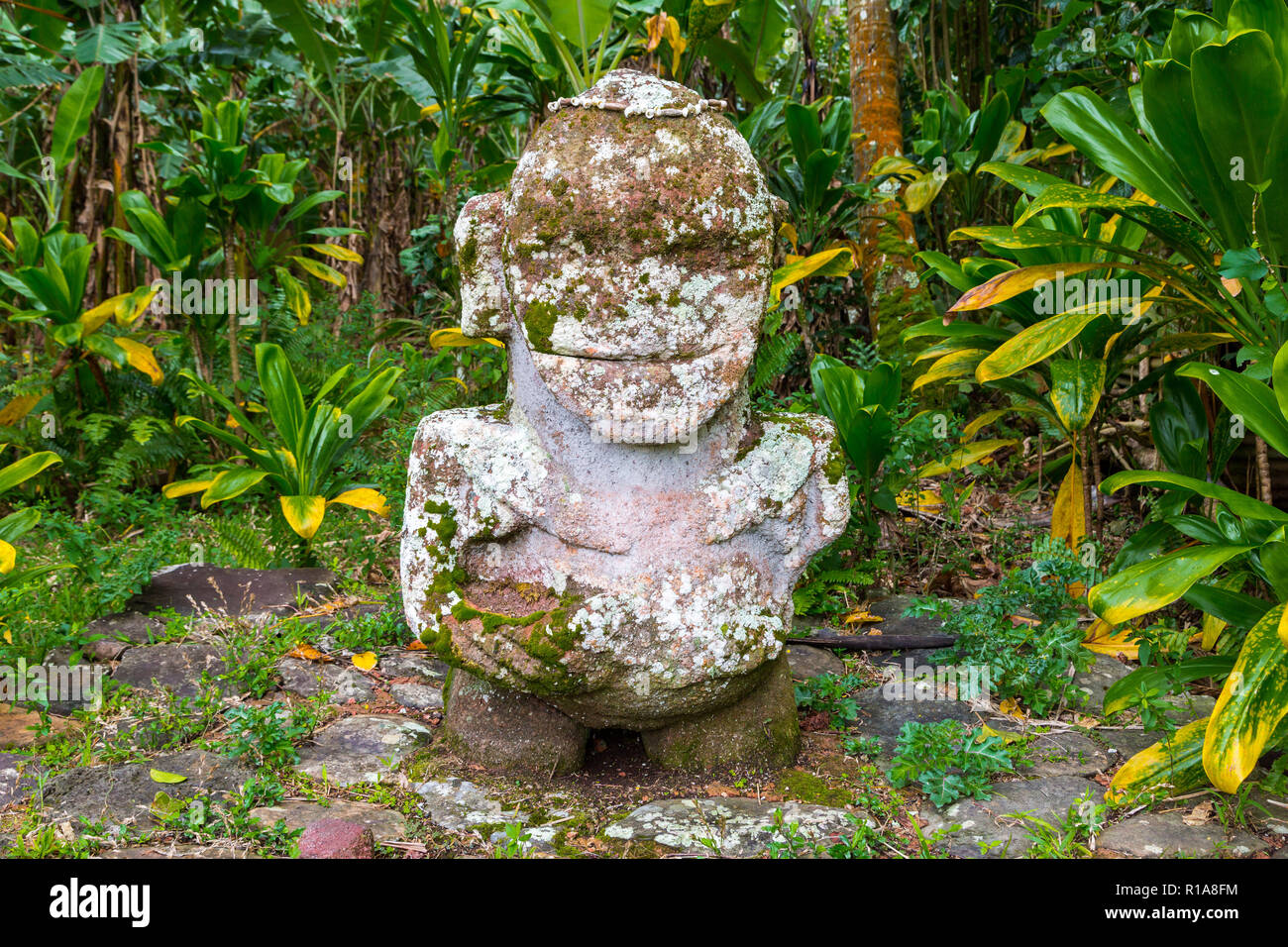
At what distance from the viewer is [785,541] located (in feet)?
9.24

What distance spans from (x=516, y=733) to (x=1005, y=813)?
4.19 ft

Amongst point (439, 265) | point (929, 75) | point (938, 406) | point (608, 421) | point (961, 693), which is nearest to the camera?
point (608, 421)

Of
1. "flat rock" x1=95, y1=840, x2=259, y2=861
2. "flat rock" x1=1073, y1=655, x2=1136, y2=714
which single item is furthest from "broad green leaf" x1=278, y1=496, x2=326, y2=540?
"flat rock" x1=1073, y1=655, x2=1136, y2=714

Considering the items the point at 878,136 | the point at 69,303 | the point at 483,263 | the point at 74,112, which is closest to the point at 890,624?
the point at 483,263

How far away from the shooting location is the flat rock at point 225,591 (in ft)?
13.1

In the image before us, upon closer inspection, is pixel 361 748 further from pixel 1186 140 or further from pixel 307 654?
pixel 1186 140

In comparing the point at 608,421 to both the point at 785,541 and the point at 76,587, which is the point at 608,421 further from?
the point at 76,587

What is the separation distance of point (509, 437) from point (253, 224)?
3598mm

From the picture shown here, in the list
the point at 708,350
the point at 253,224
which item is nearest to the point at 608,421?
the point at 708,350

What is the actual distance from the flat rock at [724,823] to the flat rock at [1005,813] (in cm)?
23

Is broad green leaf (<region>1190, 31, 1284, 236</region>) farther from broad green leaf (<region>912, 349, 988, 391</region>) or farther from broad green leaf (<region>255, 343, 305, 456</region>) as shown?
broad green leaf (<region>255, 343, 305, 456</region>)

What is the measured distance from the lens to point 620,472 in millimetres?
2691

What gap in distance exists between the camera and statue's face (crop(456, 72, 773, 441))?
2.51 meters

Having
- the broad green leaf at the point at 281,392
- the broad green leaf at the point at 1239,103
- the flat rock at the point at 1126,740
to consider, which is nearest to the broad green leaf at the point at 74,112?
the broad green leaf at the point at 281,392
